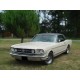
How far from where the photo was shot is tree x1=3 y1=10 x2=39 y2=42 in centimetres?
1153

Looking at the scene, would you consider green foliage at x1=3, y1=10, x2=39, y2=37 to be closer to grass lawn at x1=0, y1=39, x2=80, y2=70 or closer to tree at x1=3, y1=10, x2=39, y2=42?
tree at x1=3, y1=10, x2=39, y2=42

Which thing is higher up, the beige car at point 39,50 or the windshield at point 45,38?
the windshield at point 45,38

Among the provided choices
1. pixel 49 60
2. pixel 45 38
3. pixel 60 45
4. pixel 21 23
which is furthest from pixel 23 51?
pixel 21 23

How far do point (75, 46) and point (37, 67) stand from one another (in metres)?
5.03

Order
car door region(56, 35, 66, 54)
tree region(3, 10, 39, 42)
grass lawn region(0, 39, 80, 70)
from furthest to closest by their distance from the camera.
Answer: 1. tree region(3, 10, 39, 42)
2. car door region(56, 35, 66, 54)
3. grass lawn region(0, 39, 80, 70)

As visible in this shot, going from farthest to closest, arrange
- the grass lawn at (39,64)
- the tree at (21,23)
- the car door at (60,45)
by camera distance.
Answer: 1. the tree at (21,23)
2. the car door at (60,45)
3. the grass lawn at (39,64)

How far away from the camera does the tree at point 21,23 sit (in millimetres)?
11531

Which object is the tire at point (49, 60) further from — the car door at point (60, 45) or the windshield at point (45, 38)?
the windshield at point (45, 38)

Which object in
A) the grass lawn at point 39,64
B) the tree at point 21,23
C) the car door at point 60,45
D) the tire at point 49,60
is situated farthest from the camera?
the tree at point 21,23

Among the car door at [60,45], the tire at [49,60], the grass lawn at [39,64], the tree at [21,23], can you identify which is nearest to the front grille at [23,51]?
the grass lawn at [39,64]

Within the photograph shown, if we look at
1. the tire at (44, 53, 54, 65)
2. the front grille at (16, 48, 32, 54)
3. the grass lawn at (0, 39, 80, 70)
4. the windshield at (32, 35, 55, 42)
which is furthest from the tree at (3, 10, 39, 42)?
the front grille at (16, 48, 32, 54)

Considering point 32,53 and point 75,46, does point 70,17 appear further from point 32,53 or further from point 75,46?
point 32,53

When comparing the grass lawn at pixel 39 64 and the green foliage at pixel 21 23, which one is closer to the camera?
the grass lawn at pixel 39 64
